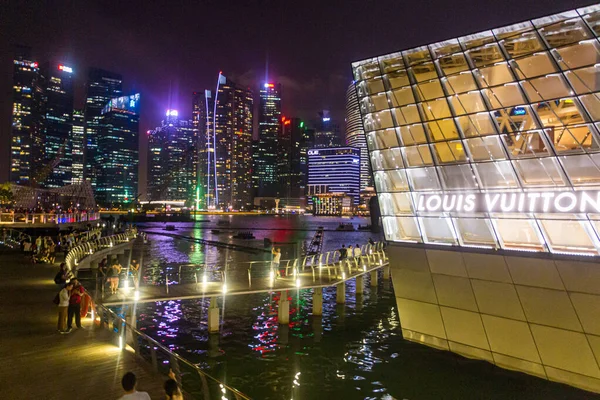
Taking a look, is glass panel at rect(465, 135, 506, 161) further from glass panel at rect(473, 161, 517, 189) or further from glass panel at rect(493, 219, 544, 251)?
glass panel at rect(493, 219, 544, 251)

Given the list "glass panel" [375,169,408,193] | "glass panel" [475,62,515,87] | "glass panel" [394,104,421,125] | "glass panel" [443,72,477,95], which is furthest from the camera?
"glass panel" [375,169,408,193]

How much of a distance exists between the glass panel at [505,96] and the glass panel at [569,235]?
5340 mm

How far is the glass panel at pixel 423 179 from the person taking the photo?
69.3 feet

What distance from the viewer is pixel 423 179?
70.8 ft

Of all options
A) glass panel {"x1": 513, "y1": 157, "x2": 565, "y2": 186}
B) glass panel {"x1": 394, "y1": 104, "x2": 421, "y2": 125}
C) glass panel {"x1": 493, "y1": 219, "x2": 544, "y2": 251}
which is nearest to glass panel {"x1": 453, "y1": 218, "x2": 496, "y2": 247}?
glass panel {"x1": 493, "y1": 219, "x2": 544, "y2": 251}

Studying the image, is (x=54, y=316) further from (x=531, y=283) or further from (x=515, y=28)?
(x=515, y=28)

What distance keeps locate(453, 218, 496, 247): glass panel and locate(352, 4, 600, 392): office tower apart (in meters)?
0.05

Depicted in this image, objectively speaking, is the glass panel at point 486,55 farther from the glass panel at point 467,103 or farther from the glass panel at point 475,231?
the glass panel at point 475,231

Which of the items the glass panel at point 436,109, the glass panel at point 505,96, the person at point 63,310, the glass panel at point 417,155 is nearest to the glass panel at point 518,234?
the glass panel at point 417,155

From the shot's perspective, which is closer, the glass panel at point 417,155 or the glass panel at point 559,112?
the glass panel at point 559,112

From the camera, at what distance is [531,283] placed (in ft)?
57.0

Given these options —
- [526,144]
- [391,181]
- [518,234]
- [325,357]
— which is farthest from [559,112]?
[325,357]

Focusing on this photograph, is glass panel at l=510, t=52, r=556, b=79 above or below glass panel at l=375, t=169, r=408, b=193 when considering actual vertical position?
above

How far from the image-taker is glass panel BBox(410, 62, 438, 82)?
21750 mm
